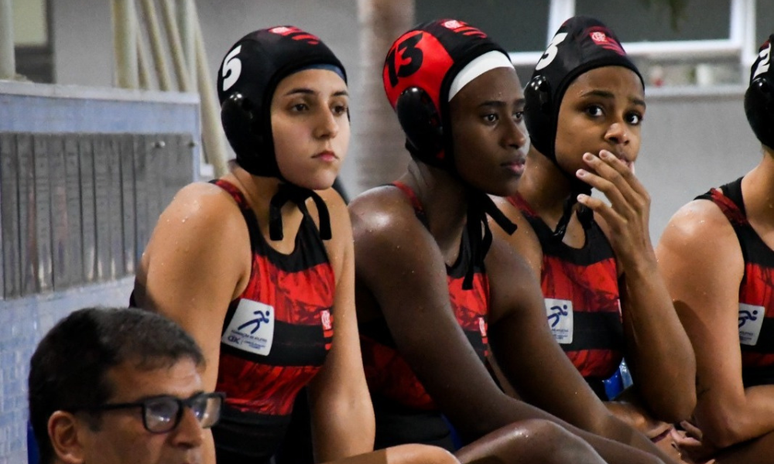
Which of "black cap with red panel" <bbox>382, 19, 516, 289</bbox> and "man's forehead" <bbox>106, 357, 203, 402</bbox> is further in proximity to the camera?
"black cap with red panel" <bbox>382, 19, 516, 289</bbox>

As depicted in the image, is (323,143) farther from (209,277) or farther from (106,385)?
(106,385)

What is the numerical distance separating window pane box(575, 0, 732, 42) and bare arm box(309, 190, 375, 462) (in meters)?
8.10

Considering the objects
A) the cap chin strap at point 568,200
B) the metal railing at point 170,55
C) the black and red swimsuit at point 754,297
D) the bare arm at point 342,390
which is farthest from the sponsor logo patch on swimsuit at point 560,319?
the metal railing at point 170,55

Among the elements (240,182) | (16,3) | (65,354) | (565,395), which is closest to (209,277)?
(240,182)

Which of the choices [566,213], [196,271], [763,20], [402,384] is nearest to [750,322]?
[566,213]

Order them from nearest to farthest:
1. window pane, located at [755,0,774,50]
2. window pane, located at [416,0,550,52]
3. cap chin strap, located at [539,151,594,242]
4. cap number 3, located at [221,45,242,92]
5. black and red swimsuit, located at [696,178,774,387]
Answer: cap number 3, located at [221,45,242,92] → cap chin strap, located at [539,151,594,242] → black and red swimsuit, located at [696,178,774,387] → window pane, located at [755,0,774,50] → window pane, located at [416,0,550,52]

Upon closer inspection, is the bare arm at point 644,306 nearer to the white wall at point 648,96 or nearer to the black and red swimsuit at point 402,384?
the black and red swimsuit at point 402,384

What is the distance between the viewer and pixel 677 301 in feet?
12.5

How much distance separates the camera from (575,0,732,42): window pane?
417 inches

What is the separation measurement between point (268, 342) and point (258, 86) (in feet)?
1.83

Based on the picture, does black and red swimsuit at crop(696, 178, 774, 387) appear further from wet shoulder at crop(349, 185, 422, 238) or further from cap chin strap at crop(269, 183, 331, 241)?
cap chin strap at crop(269, 183, 331, 241)

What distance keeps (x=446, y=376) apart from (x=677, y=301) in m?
1.15

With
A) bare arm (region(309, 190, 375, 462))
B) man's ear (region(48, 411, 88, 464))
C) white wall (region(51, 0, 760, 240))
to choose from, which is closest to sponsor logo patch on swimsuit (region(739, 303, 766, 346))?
bare arm (region(309, 190, 375, 462))

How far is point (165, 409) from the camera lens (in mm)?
1968
